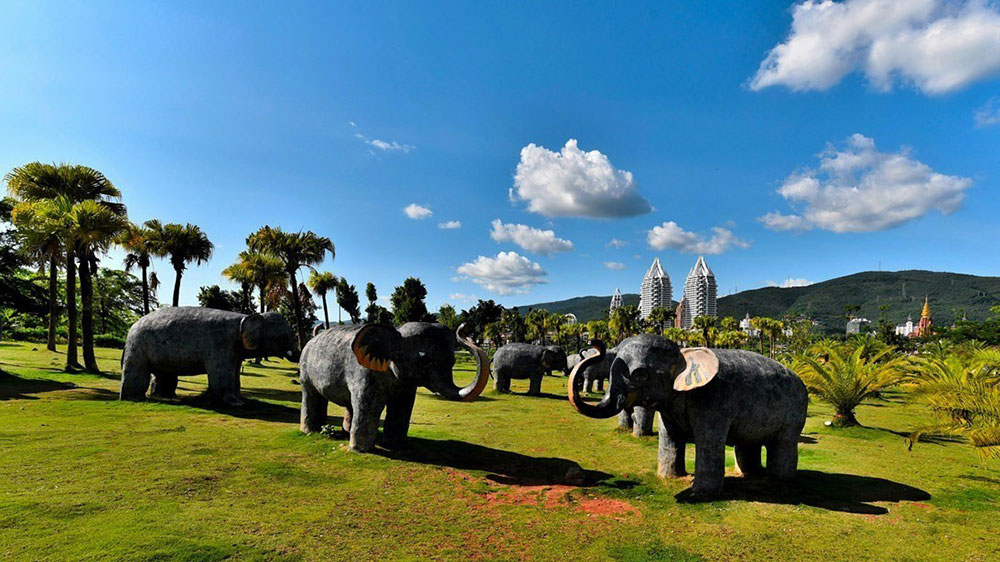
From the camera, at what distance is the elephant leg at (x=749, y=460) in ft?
26.6

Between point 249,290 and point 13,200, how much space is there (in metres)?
15.9

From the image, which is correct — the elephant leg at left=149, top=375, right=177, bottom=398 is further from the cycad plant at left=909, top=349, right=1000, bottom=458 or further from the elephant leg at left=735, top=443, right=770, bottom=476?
the cycad plant at left=909, top=349, right=1000, bottom=458

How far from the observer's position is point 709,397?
720cm

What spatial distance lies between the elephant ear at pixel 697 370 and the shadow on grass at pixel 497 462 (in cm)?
258

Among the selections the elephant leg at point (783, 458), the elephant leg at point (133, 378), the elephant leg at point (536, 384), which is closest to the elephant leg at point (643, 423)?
the elephant leg at point (783, 458)

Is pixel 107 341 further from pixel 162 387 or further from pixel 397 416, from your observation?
pixel 397 416

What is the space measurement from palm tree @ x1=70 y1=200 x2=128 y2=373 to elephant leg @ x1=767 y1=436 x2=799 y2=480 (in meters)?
22.5

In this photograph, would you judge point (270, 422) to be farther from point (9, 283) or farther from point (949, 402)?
point (9, 283)

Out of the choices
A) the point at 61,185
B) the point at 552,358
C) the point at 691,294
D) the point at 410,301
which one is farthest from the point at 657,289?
the point at 61,185

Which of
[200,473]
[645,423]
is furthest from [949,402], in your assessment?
[200,473]

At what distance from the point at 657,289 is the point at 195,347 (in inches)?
7387

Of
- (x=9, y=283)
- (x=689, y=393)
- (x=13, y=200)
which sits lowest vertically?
(x=689, y=393)

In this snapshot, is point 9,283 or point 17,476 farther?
point 9,283

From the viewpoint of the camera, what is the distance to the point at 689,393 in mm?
7359
